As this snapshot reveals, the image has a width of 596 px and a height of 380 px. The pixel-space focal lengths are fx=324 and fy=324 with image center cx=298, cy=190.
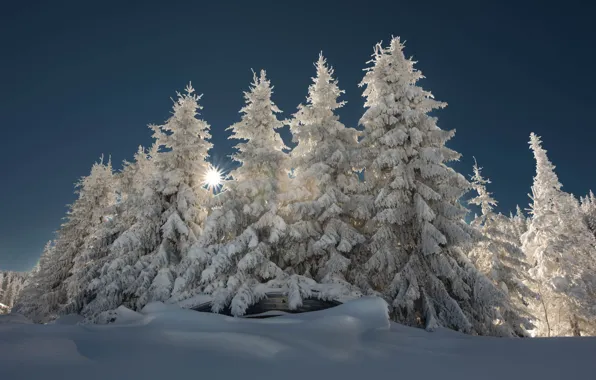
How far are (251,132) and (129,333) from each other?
13.1 m

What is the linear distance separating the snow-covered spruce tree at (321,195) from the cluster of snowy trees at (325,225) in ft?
0.22

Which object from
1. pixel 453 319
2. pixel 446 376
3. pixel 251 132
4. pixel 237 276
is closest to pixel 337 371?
pixel 446 376

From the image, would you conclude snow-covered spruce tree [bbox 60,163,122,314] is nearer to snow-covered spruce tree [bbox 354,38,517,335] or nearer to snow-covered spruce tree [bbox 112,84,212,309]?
snow-covered spruce tree [bbox 112,84,212,309]

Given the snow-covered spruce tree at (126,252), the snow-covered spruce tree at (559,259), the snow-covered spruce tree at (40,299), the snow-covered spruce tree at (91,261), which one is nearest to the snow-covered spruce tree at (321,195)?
the snow-covered spruce tree at (126,252)

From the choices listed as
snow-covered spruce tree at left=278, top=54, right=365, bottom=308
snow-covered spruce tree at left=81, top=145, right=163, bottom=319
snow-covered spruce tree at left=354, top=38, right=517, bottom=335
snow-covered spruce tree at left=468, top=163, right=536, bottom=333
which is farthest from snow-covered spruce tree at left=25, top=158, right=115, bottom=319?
snow-covered spruce tree at left=468, top=163, right=536, bottom=333

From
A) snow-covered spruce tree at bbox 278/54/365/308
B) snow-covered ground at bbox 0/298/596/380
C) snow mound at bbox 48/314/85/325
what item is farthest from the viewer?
snow mound at bbox 48/314/85/325

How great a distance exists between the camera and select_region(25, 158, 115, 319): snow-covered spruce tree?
79.5ft

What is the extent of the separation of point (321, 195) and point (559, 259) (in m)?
19.3

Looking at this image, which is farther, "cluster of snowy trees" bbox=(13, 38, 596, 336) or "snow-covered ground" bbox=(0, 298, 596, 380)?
"cluster of snowy trees" bbox=(13, 38, 596, 336)

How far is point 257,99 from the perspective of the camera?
57.8 ft

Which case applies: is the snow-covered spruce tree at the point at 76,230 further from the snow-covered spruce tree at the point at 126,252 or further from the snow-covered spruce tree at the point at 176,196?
the snow-covered spruce tree at the point at 176,196

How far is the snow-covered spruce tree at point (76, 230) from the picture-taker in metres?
24.2

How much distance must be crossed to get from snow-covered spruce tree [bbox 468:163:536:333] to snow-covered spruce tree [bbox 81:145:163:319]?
1588 centimetres

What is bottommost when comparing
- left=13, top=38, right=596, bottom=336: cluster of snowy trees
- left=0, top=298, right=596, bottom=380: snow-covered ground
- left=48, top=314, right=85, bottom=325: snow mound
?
left=48, top=314, right=85, bottom=325: snow mound
